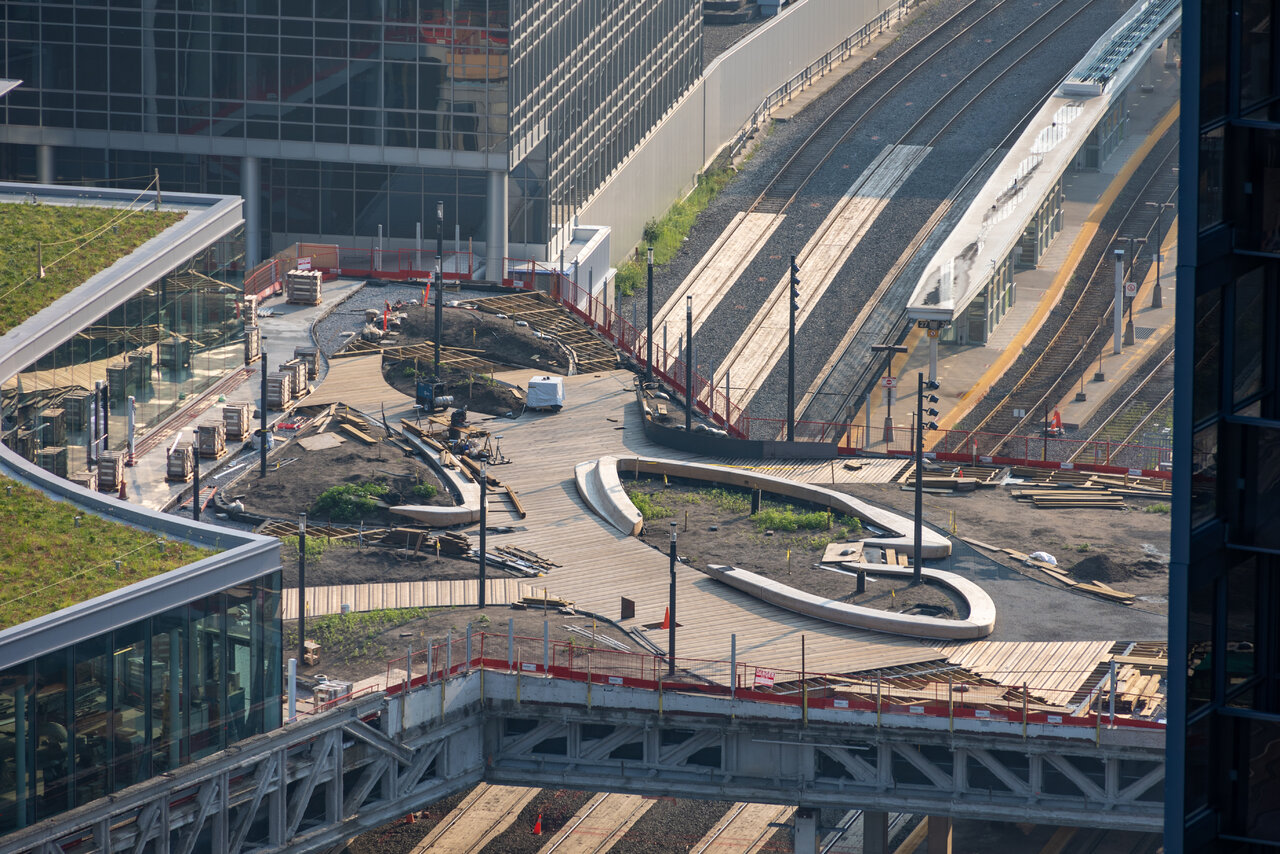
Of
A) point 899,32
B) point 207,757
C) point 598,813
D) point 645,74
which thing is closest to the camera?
point 207,757

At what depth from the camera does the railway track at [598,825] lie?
65.8m

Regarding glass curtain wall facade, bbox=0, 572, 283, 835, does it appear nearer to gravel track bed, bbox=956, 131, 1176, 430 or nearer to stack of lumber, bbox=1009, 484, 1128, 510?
stack of lumber, bbox=1009, 484, 1128, 510

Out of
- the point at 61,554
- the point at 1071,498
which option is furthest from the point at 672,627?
the point at 1071,498

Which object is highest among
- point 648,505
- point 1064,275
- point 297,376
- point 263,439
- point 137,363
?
point 137,363

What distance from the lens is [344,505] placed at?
7019 cm

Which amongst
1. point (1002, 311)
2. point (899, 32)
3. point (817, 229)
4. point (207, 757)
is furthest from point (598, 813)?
point (899, 32)

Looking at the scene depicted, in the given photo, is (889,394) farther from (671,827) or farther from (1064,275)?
(671,827)

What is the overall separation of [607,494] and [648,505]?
4.74 feet

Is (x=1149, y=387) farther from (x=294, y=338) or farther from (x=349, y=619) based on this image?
(x=349, y=619)

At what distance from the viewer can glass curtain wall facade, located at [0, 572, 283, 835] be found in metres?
45.5

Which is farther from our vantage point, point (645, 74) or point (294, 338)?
point (645, 74)

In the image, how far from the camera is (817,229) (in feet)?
416

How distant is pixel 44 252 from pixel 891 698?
34704 millimetres

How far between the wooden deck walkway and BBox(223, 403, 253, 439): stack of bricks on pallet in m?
9.07
